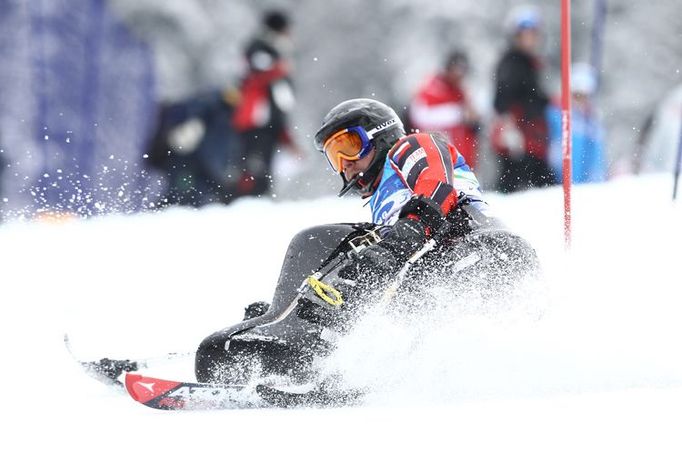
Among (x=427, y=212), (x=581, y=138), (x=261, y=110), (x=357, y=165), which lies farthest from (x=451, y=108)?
(x=427, y=212)

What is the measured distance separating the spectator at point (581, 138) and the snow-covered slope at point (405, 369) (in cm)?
186

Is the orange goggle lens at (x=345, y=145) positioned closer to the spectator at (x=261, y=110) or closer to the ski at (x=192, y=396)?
the ski at (x=192, y=396)

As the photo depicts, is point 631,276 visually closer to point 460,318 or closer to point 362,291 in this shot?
point 460,318

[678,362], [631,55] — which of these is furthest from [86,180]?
[631,55]

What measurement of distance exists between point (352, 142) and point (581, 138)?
5.79 metres

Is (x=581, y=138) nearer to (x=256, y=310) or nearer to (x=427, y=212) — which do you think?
(x=256, y=310)

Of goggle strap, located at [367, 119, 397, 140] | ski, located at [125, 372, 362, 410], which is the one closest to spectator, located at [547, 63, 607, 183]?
goggle strap, located at [367, 119, 397, 140]

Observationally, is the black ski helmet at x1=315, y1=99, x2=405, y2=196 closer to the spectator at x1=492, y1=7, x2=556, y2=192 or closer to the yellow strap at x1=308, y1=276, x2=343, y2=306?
the yellow strap at x1=308, y1=276, x2=343, y2=306

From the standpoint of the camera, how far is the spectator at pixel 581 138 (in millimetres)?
10109

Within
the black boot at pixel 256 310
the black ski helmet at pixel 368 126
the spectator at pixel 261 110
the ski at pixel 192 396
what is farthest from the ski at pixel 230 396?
the spectator at pixel 261 110

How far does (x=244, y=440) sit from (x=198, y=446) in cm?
15

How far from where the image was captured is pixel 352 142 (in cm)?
484

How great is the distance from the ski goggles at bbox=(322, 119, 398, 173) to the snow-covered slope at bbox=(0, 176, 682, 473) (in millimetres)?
926

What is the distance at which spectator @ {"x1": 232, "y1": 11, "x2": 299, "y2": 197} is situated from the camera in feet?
34.4
